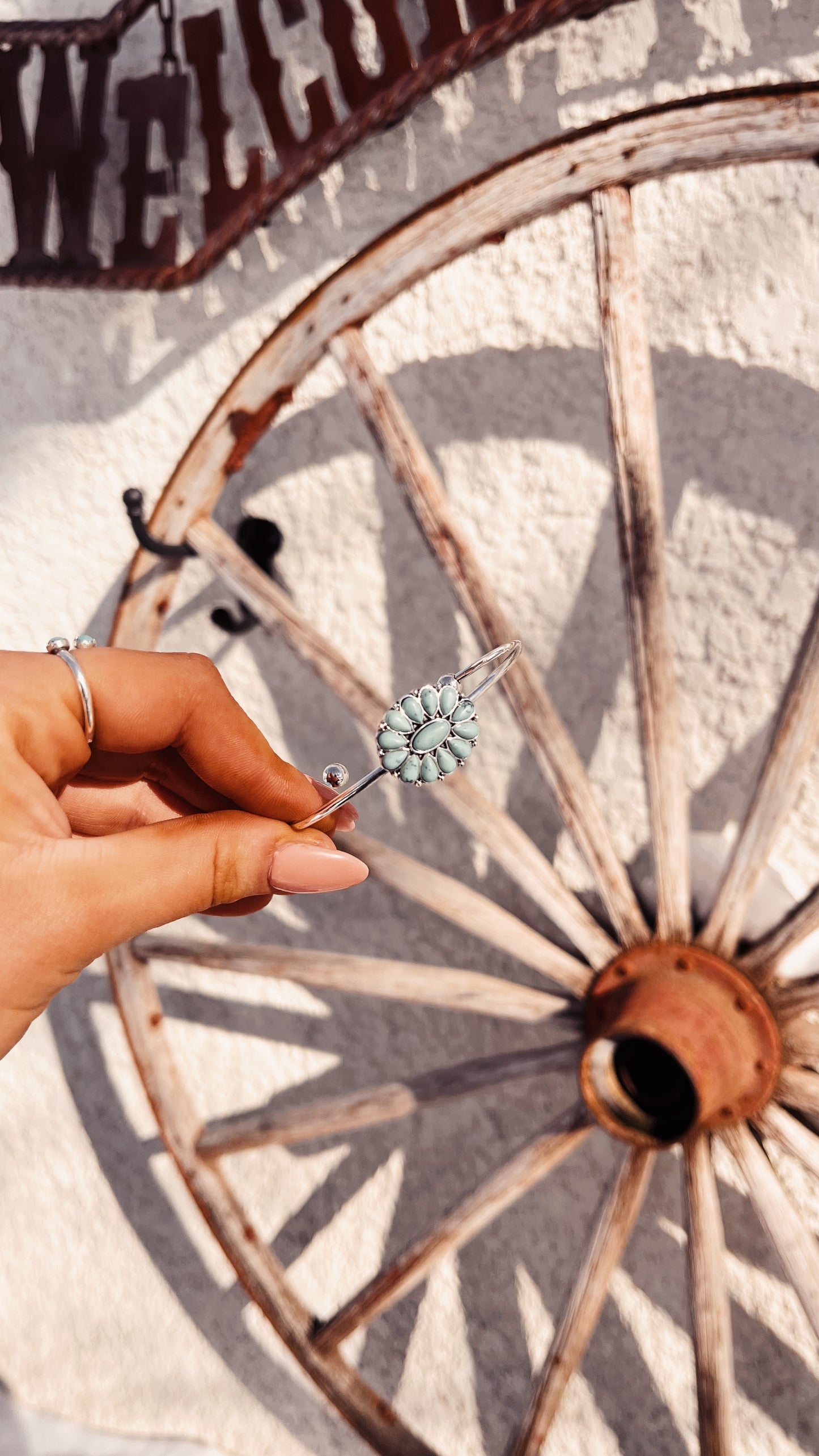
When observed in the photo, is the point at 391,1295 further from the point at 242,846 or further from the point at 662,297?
the point at 662,297

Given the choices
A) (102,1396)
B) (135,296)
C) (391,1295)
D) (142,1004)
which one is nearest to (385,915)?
(142,1004)

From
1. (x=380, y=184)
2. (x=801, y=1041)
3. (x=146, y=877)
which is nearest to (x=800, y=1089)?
(x=801, y=1041)

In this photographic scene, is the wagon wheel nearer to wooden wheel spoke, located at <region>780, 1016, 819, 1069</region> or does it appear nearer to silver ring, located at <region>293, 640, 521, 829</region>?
wooden wheel spoke, located at <region>780, 1016, 819, 1069</region>

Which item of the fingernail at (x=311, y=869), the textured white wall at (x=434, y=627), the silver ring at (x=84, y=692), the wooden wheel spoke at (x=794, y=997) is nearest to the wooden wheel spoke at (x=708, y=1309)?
the wooden wheel spoke at (x=794, y=997)

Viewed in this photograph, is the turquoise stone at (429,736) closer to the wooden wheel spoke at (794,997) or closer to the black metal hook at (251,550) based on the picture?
the wooden wheel spoke at (794,997)

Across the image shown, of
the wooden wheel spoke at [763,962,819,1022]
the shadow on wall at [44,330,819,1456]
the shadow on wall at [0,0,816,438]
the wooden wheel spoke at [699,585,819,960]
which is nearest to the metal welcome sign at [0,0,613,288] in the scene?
the shadow on wall at [0,0,816,438]
